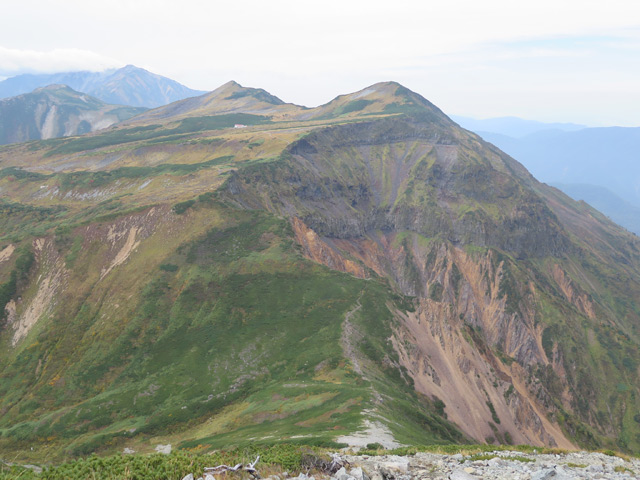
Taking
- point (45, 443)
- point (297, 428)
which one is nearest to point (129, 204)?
point (45, 443)

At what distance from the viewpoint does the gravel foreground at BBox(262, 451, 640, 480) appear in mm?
20703

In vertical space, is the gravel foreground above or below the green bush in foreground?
below

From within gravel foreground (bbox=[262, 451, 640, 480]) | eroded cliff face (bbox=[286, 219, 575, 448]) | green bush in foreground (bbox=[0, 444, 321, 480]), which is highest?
green bush in foreground (bbox=[0, 444, 321, 480])

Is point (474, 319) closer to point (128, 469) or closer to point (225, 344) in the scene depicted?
point (225, 344)

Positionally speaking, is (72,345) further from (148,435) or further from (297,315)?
(297,315)

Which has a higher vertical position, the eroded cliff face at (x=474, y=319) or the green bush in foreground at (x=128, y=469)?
the green bush in foreground at (x=128, y=469)

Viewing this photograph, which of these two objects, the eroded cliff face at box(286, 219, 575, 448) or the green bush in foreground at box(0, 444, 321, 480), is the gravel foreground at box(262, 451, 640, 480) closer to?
the green bush in foreground at box(0, 444, 321, 480)

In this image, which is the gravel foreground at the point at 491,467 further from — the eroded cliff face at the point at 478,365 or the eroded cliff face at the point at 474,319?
the eroded cliff face at the point at 474,319

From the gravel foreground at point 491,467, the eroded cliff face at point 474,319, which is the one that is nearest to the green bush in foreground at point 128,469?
the gravel foreground at point 491,467

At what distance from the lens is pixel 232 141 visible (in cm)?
18975

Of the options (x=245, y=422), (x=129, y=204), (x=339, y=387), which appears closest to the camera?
(x=245, y=422)

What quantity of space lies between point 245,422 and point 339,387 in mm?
16106

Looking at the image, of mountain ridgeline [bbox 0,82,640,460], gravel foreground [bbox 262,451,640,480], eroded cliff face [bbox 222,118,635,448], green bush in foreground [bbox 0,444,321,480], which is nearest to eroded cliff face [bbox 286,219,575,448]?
eroded cliff face [bbox 222,118,635,448]

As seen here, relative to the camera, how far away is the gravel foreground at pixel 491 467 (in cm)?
2070
